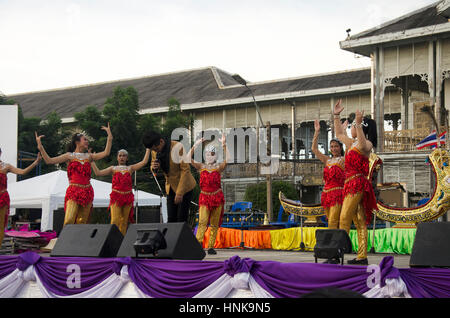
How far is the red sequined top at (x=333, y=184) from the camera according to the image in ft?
22.3

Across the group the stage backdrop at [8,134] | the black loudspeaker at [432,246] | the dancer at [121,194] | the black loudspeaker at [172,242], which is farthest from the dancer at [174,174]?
the stage backdrop at [8,134]

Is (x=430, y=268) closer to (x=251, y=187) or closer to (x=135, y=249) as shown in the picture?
(x=135, y=249)

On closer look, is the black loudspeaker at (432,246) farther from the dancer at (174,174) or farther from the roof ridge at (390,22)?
the roof ridge at (390,22)

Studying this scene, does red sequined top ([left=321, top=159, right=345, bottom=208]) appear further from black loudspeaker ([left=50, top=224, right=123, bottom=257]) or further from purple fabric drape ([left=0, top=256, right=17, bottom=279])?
purple fabric drape ([left=0, top=256, right=17, bottom=279])

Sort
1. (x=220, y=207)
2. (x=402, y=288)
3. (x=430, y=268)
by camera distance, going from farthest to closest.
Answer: (x=220, y=207) < (x=430, y=268) < (x=402, y=288)

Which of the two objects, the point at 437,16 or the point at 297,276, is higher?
the point at 437,16

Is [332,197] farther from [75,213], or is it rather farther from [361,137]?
[75,213]

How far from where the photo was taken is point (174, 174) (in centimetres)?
663

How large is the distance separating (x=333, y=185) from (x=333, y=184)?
1 cm

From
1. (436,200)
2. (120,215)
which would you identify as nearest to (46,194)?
(120,215)

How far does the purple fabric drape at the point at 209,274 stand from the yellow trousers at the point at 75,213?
1.78 meters

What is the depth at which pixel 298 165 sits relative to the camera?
84.8ft
